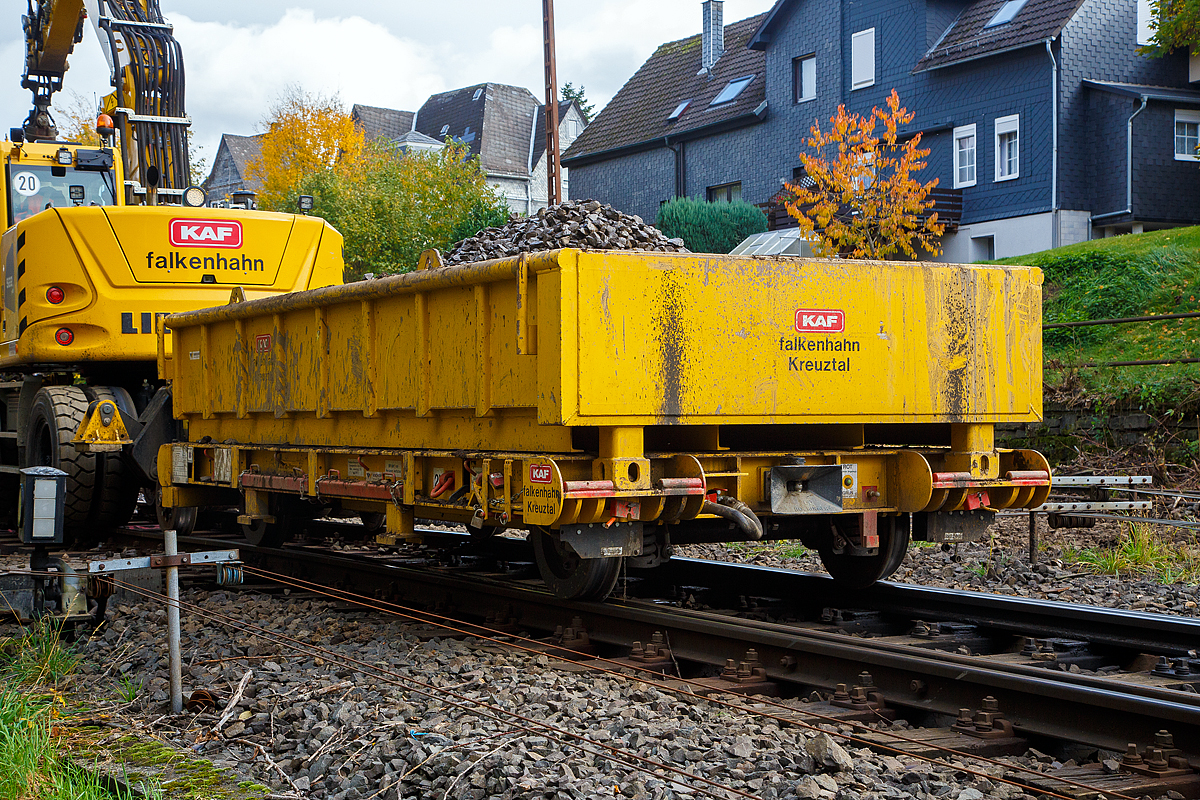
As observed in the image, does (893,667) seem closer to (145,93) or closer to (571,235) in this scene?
(571,235)

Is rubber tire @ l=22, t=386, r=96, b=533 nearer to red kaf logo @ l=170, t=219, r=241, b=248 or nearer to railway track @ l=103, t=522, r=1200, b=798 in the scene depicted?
red kaf logo @ l=170, t=219, r=241, b=248

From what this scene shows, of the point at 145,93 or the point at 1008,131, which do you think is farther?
the point at 1008,131

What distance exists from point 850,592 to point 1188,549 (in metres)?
3.63

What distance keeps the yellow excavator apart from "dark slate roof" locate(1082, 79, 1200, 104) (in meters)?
22.7

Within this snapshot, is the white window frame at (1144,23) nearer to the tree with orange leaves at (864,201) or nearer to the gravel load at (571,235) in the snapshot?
the tree with orange leaves at (864,201)

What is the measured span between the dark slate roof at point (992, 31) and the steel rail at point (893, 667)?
25241 millimetres

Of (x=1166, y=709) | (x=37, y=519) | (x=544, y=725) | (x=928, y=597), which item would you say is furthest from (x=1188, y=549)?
(x=37, y=519)

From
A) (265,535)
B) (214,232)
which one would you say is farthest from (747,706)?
(214,232)

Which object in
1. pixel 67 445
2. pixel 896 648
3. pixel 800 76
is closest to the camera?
pixel 896 648

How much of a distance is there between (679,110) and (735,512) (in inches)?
1425

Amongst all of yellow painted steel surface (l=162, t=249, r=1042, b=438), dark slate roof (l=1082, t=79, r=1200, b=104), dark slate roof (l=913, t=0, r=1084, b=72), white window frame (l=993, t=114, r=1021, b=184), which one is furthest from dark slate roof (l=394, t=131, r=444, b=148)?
yellow painted steel surface (l=162, t=249, r=1042, b=438)

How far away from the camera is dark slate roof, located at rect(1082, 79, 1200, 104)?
29.1m

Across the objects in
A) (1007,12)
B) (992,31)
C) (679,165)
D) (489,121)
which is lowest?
(679,165)

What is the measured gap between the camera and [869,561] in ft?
26.1
